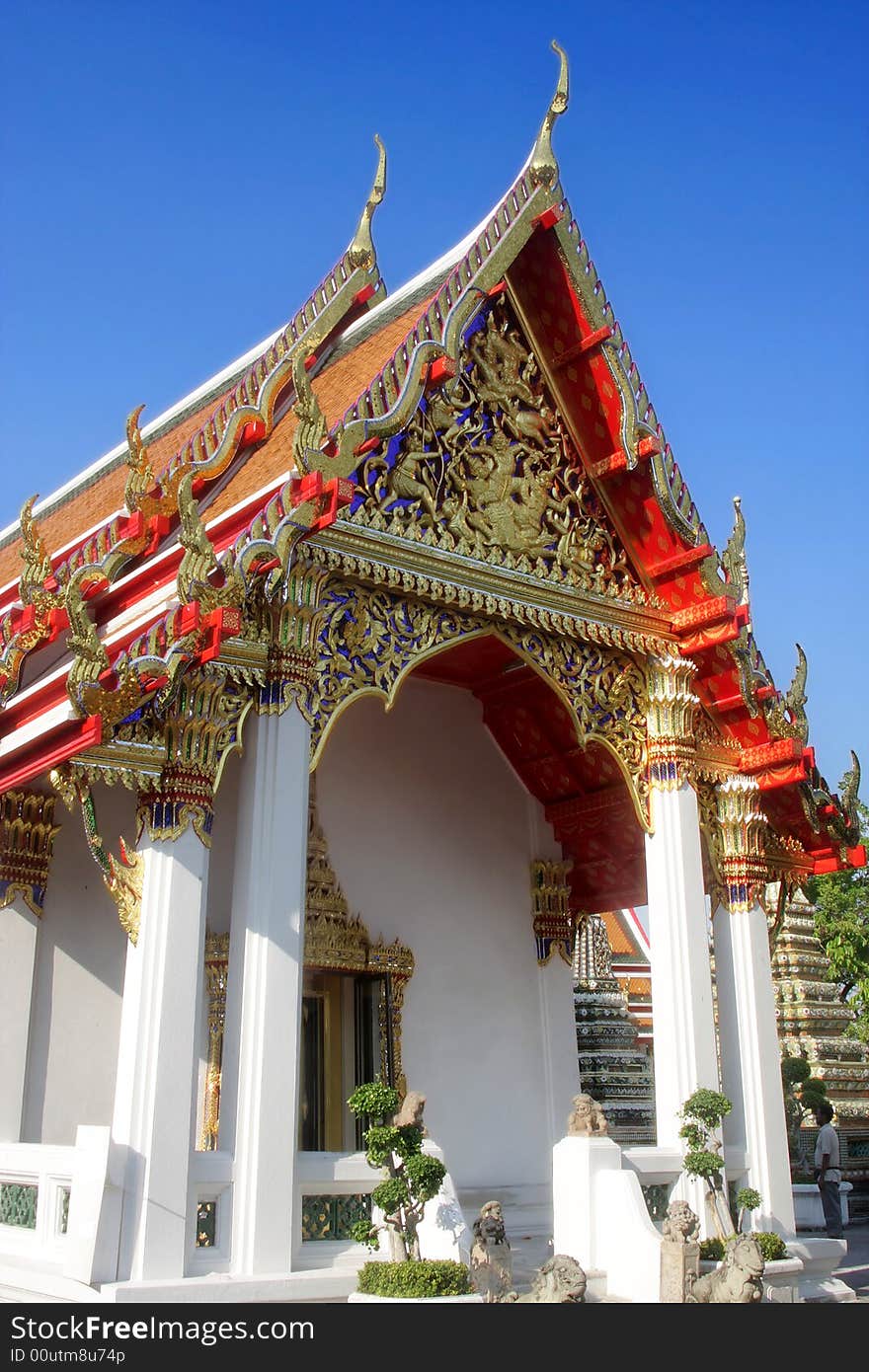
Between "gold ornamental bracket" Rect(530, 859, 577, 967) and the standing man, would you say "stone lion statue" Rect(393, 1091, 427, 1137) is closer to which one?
"gold ornamental bracket" Rect(530, 859, 577, 967)

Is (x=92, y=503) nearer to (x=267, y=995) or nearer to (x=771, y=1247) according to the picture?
(x=267, y=995)

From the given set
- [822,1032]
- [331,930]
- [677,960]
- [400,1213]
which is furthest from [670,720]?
[822,1032]

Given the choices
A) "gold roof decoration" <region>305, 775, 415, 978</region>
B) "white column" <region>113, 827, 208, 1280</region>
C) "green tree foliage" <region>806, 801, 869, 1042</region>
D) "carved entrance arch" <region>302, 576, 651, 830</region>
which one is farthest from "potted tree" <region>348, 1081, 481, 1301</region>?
"green tree foliage" <region>806, 801, 869, 1042</region>

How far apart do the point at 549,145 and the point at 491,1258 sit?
6274 millimetres

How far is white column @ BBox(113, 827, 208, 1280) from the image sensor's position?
19.7ft

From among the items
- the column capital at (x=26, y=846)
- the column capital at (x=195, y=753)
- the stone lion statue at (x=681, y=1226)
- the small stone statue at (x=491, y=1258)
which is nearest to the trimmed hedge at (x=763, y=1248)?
the stone lion statue at (x=681, y=1226)

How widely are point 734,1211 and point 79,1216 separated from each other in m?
4.22

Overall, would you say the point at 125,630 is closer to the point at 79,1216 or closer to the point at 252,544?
the point at 252,544

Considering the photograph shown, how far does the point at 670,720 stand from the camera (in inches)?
352

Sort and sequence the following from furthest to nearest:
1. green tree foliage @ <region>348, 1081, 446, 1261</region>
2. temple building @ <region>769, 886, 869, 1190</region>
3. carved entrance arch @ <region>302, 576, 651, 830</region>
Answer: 1. temple building @ <region>769, 886, 869, 1190</region>
2. carved entrance arch @ <region>302, 576, 651, 830</region>
3. green tree foliage @ <region>348, 1081, 446, 1261</region>

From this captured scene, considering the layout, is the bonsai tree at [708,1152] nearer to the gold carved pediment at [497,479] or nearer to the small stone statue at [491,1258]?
the small stone statue at [491,1258]

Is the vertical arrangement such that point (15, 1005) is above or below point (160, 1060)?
above

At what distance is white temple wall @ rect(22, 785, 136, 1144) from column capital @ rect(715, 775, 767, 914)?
3.90 m

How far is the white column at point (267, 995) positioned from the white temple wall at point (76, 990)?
5.21 feet
